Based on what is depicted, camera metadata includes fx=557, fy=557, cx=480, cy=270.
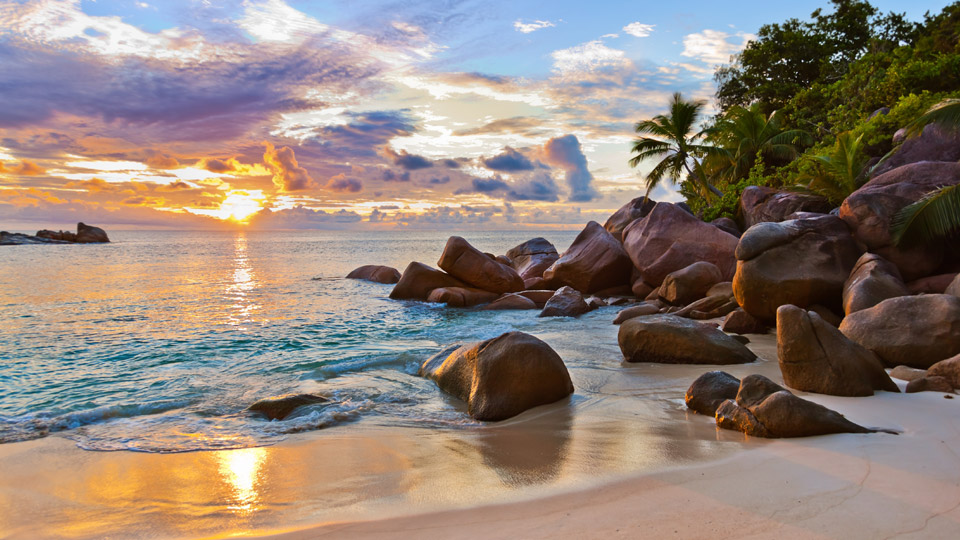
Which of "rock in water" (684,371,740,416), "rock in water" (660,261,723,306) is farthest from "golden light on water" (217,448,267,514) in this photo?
"rock in water" (660,261,723,306)

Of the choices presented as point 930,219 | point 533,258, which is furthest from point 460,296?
point 930,219

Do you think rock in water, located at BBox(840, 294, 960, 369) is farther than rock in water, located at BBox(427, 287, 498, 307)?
No

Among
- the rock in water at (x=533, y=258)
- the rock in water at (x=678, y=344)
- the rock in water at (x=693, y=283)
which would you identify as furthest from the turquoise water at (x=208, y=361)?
the rock in water at (x=533, y=258)

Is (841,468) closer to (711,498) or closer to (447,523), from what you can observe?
(711,498)

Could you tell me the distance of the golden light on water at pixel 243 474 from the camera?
3846mm

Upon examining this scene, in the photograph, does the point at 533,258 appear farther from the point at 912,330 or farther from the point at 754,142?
the point at 912,330

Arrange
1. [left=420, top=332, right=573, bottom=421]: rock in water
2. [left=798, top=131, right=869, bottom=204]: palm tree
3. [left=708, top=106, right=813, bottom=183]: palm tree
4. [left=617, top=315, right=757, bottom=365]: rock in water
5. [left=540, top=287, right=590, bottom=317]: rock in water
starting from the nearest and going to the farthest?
1. [left=420, top=332, right=573, bottom=421]: rock in water
2. [left=617, top=315, right=757, bottom=365]: rock in water
3. [left=798, top=131, right=869, bottom=204]: palm tree
4. [left=540, top=287, right=590, bottom=317]: rock in water
5. [left=708, top=106, right=813, bottom=183]: palm tree

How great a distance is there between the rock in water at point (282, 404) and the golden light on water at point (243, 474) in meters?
1.02

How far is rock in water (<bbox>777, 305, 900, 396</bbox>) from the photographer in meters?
5.47

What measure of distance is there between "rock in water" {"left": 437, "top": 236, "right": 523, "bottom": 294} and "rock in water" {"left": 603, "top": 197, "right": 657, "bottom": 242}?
231 inches

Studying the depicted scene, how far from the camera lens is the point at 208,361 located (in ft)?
30.2

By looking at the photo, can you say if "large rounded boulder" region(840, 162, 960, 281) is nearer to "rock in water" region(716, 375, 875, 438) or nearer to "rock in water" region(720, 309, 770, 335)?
"rock in water" region(720, 309, 770, 335)

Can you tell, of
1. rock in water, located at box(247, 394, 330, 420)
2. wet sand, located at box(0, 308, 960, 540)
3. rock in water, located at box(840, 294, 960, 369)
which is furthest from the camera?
rock in water, located at box(840, 294, 960, 369)

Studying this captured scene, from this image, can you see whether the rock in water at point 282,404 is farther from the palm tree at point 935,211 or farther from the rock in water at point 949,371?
the palm tree at point 935,211
